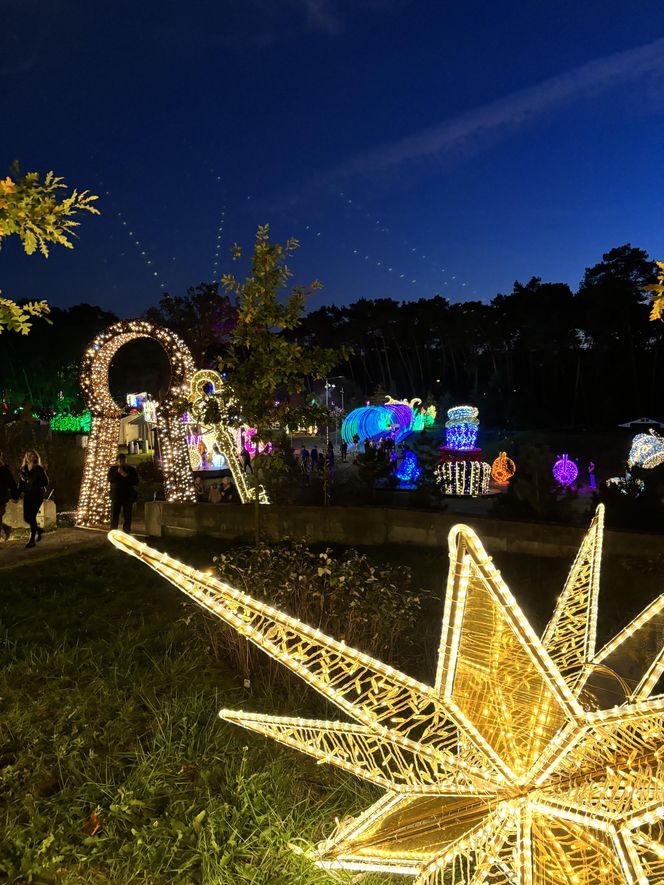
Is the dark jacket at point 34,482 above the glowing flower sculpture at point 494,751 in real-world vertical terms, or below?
above

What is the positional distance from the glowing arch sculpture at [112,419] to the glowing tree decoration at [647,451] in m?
10.5

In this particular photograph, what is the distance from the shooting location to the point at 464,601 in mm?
1715

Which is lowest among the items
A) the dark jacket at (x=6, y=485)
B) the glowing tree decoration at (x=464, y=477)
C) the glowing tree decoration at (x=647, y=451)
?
the dark jacket at (x=6, y=485)

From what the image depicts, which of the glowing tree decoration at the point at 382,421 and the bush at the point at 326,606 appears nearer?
the bush at the point at 326,606

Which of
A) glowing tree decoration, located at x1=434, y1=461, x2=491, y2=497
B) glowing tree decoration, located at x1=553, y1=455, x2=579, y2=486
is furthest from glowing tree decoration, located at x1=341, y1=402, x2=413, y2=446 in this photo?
glowing tree decoration, located at x1=553, y1=455, x2=579, y2=486

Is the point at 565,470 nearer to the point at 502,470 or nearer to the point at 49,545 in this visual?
the point at 502,470

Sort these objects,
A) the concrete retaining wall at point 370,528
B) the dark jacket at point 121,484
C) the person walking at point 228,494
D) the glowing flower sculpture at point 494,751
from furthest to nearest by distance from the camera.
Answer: the person walking at point 228,494, the dark jacket at point 121,484, the concrete retaining wall at point 370,528, the glowing flower sculpture at point 494,751

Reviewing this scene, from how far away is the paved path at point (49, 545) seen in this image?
830 centimetres

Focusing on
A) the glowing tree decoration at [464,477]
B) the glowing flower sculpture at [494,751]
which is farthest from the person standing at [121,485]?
the glowing tree decoration at [464,477]

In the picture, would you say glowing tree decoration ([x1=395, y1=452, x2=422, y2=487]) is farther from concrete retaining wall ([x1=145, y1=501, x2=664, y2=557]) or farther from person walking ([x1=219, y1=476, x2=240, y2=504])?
concrete retaining wall ([x1=145, y1=501, x2=664, y2=557])

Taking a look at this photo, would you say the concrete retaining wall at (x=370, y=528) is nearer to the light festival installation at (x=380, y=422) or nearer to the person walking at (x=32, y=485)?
the person walking at (x=32, y=485)

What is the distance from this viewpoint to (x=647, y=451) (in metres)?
14.9

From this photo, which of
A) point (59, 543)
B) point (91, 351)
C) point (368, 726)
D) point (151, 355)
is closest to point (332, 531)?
point (59, 543)

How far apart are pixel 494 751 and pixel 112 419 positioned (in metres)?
9.79
